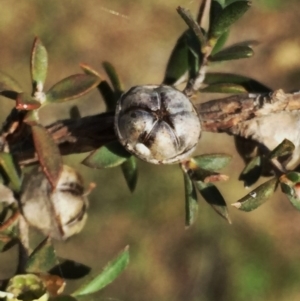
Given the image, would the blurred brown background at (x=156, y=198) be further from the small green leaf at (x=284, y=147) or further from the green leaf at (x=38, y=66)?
the small green leaf at (x=284, y=147)

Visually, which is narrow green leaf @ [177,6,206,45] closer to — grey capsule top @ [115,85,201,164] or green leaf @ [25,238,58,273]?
grey capsule top @ [115,85,201,164]

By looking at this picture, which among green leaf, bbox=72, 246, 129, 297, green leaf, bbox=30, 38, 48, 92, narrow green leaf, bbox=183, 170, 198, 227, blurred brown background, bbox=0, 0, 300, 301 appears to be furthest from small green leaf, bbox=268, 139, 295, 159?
blurred brown background, bbox=0, 0, 300, 301

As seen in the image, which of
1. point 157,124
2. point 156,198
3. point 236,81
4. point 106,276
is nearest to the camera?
point 157,124

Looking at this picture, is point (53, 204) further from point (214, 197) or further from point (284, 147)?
point (284, 147)

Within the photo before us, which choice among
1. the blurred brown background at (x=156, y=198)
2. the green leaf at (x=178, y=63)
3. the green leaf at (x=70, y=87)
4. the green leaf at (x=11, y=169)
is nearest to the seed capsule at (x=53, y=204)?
the green leaf at (x=11, y=169)

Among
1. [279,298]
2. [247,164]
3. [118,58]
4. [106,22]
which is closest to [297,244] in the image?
[279,298]

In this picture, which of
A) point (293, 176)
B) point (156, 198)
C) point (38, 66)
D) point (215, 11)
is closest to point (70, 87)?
point (38, 66)
